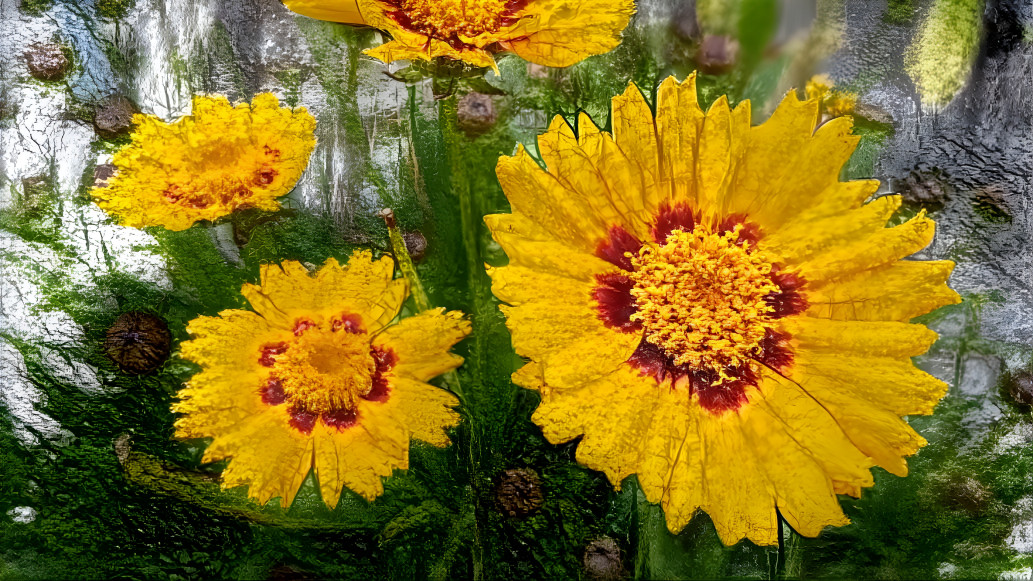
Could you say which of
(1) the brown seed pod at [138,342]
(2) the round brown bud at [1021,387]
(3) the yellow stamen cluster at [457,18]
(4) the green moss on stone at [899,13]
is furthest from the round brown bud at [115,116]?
(2) the round brown bud at [1021,387]

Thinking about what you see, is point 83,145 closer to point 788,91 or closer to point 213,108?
point 213,108

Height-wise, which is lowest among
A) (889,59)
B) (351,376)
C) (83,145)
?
(351,376)

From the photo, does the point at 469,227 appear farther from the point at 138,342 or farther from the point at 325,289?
the point at 138,342

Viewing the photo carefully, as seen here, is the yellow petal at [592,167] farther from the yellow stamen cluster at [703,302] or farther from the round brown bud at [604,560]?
the round brown bud at [604,560]

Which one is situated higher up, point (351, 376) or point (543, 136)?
point (543, 136)

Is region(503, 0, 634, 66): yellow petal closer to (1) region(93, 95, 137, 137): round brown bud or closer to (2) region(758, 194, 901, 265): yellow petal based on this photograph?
(2) region(758, 194, 901, 265): yellow petal

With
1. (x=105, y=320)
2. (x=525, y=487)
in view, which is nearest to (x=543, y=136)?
(x=525, y=487)
